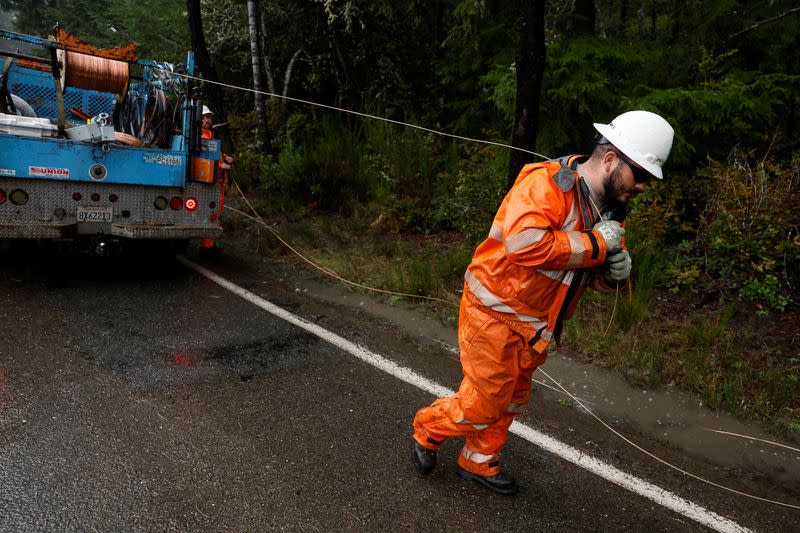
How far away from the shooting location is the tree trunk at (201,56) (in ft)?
35.7

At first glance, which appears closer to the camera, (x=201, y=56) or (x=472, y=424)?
(x=472, y=424)

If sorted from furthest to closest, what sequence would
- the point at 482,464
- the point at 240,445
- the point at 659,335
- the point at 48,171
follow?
1. the point at 48,171
2. the point at 659,335
3. the point at 240,445
4. the point at 482,464

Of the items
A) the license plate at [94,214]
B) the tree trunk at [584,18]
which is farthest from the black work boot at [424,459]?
the tree trunk at [584,18]

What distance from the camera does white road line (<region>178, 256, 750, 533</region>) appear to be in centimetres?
307

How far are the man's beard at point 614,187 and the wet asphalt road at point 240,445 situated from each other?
5.09ft

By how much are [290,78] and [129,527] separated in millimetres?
12388


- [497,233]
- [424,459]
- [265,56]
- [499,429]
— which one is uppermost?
[265,56]

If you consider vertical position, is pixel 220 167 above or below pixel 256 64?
below

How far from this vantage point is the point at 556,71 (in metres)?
7.38

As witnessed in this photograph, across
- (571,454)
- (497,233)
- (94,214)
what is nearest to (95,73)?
(94,214)

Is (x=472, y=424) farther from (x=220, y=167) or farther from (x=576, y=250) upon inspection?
(x=220, y=167)

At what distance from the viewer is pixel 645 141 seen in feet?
8.96

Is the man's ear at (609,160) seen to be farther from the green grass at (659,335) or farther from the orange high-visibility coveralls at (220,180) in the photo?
the orange high-visibility coveralls at (220,180)

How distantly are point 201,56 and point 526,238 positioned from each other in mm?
10166
